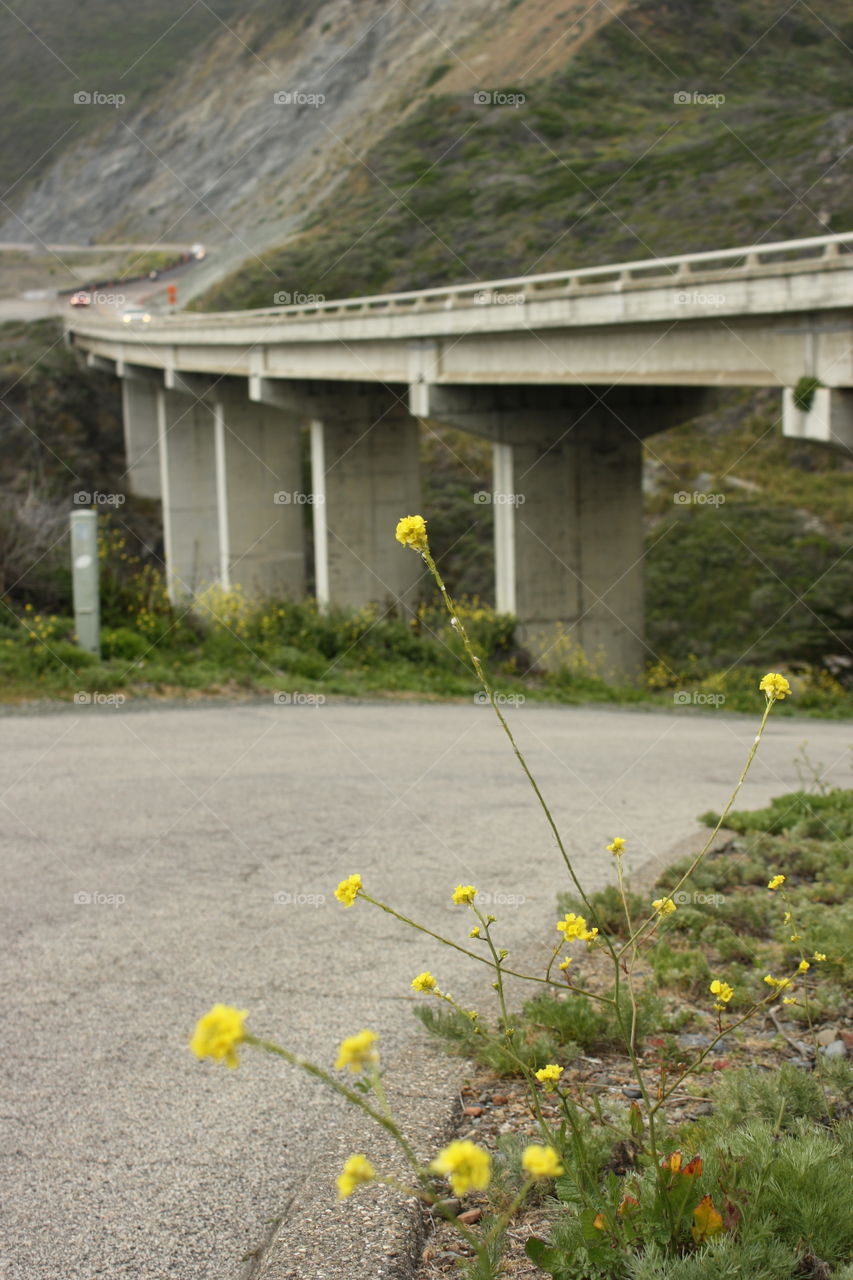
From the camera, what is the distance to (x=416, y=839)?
779 centimetres

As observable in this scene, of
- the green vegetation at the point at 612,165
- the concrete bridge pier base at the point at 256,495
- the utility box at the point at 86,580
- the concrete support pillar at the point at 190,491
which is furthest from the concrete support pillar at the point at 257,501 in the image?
the utility box at the point at 86,580

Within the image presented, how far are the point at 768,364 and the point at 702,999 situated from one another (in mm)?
13227

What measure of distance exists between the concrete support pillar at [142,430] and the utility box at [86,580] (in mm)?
35468

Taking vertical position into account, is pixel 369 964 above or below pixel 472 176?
below

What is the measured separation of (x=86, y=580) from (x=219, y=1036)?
13.4 metres

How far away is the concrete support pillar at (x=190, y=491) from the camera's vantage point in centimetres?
4206

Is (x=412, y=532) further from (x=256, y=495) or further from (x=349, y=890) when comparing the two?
(x=256, y=495)

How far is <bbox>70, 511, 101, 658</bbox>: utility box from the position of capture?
47.8 ft

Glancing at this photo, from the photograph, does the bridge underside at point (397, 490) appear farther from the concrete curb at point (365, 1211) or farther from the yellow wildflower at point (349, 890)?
the yellow wildflower at point (349, 890)

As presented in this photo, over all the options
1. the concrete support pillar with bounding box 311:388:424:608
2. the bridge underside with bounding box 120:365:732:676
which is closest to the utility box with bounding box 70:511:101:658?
the bridge underside with bounding box 120:365:732:676

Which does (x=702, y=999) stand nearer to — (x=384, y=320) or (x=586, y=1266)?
(x=586, y=1266)

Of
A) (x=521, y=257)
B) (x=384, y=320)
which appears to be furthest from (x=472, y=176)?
(x=384, y=320)

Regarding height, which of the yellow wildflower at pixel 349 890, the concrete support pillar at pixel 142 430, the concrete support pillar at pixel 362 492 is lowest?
the yellow wildflower at pixel 349 890

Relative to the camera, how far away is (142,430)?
164 ft
